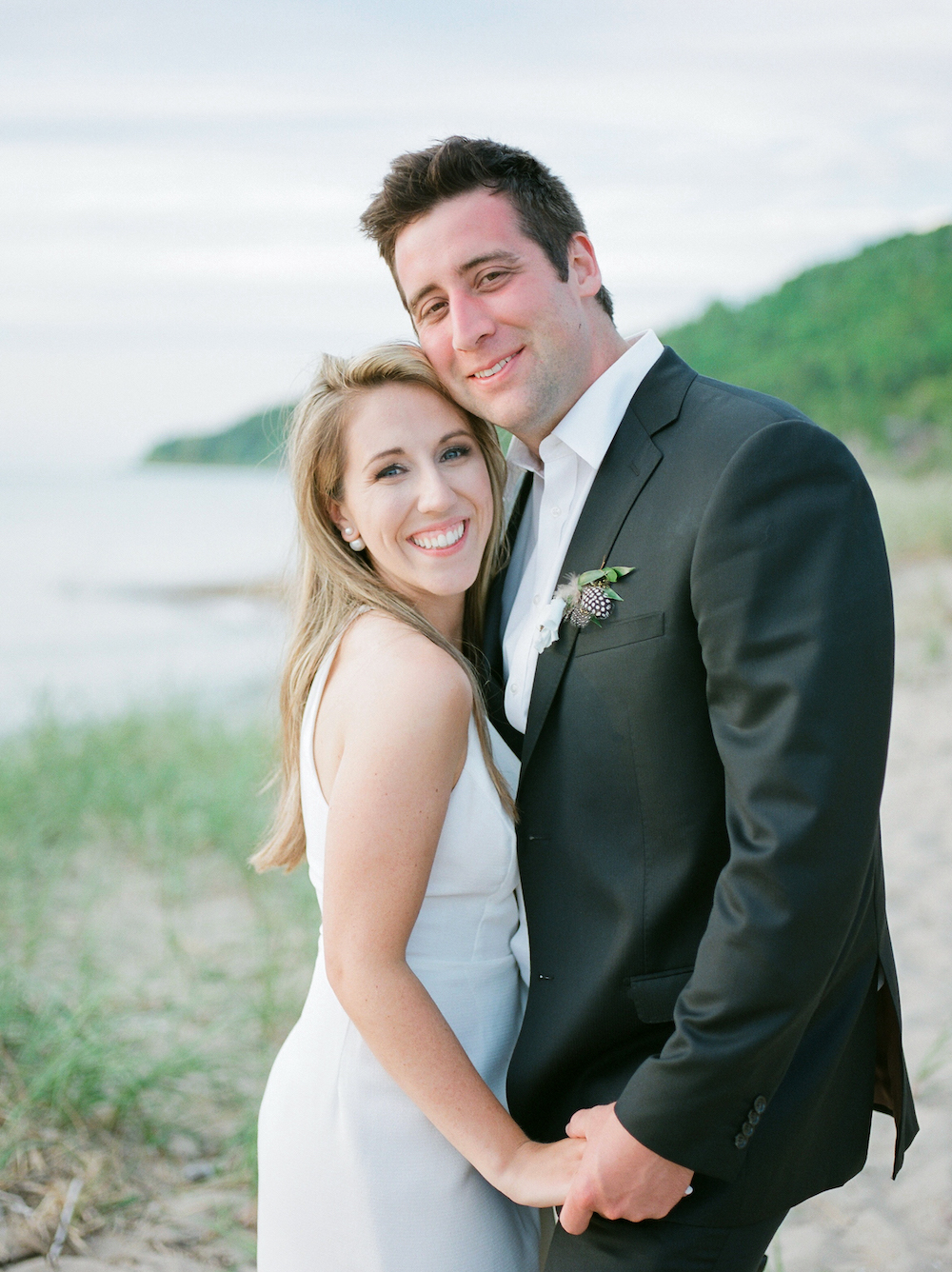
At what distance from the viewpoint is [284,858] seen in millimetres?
2543

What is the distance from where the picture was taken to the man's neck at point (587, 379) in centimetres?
227

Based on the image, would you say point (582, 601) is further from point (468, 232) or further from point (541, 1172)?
point (541, 1172)

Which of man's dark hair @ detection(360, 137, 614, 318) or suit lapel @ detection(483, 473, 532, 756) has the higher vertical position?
man's dark hair @ detection(360, 137, 614, 318)

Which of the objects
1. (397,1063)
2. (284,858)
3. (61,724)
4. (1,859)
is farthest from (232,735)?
(397,1063)

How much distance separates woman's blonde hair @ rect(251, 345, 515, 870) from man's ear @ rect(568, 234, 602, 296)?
37cm

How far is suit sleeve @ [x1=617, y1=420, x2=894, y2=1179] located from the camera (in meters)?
1.64

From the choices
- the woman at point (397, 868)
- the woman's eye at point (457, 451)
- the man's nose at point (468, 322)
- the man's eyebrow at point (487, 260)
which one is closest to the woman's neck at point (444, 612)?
the woman at point (397, 868)

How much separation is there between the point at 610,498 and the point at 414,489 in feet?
1.63

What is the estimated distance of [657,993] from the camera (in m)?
1.88

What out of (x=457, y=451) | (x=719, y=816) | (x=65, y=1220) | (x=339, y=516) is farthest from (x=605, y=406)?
(x=65, y=1220)

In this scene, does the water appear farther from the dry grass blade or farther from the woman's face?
the dry grass blade

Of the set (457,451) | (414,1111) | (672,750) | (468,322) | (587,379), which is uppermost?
(468,322)

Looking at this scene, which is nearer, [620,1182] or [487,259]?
[620,1182]

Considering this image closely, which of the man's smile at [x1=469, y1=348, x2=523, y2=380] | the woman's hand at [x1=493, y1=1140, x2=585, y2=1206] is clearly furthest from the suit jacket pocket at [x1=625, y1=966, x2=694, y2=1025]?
the man's smile at [x1=469, y1=348, x2=523, y2=380]
